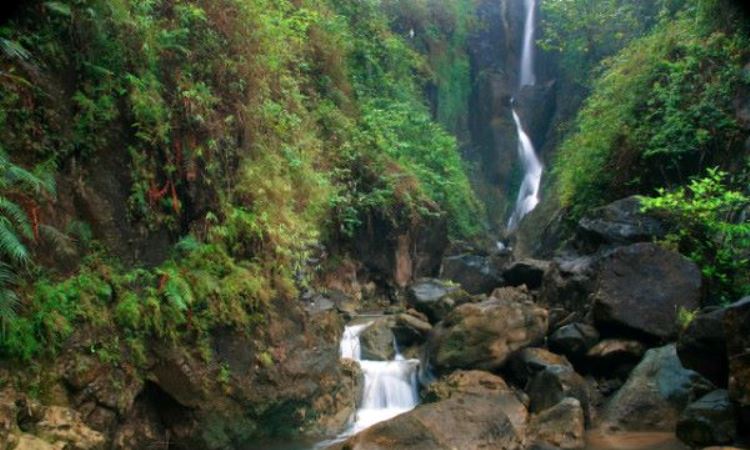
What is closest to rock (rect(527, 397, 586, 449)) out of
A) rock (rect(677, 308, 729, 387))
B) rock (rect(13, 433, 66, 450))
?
rock (rect(677, 308, 729, 387))

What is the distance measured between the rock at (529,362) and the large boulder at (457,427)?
944 millimetres

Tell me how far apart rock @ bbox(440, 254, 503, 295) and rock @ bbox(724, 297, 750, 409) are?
9384 millimetres

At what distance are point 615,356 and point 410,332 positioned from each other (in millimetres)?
4045

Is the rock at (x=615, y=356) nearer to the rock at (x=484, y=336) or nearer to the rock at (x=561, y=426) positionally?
the rock at (x=484, y=336)

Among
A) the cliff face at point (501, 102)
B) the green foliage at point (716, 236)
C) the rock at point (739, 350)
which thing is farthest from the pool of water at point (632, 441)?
the cliff face at point (501, 102)

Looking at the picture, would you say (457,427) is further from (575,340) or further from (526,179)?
(526,179)

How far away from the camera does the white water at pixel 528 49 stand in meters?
32.3

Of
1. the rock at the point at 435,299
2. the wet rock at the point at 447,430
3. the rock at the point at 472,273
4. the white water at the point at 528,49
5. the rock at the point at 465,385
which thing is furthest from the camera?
the white water at the point at 528,49

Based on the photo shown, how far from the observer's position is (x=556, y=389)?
956 centimetres

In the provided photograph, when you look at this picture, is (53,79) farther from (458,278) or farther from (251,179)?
(458,278)

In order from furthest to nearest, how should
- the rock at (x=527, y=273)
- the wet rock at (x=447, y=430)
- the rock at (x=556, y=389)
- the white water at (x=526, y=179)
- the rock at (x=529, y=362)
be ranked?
the white water at (x=526, y=179) → the rock at (x=527, y=273) → the rock at (x=529, y=362) → the rock at (x=556, y=389) → the wet rock at (x=447, y=430)

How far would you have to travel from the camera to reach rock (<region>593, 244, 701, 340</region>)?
10.2m

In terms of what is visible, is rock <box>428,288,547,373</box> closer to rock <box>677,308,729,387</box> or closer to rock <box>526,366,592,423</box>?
rock <box>526,366,592,423</box>

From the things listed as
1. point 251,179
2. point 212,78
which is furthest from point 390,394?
point 212,78
